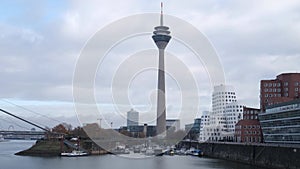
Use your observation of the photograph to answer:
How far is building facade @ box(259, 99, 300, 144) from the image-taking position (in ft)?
112

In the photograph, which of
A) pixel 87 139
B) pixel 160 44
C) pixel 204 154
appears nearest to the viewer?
pixel 204 154

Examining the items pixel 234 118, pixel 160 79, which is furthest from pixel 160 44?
pixel 234 118

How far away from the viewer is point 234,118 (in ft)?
234

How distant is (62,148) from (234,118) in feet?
103

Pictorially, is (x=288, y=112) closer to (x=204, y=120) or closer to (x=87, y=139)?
(x=87, y=139)

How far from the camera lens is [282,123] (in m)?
36.8

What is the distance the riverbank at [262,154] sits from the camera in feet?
94.0

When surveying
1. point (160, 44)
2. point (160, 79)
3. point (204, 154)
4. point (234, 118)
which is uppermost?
point (160, 44)

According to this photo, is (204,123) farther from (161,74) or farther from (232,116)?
(161,74)

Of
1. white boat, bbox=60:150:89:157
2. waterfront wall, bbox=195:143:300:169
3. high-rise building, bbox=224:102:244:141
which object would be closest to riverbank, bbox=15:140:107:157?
white boat, bbox=60:150:89:157

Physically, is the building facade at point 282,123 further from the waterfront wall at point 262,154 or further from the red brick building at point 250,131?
the red brick building at point 250,131

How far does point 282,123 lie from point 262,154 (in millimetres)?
4047

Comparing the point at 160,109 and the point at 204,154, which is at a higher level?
the point at 160,109

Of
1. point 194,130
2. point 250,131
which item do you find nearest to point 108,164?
point 250,131
